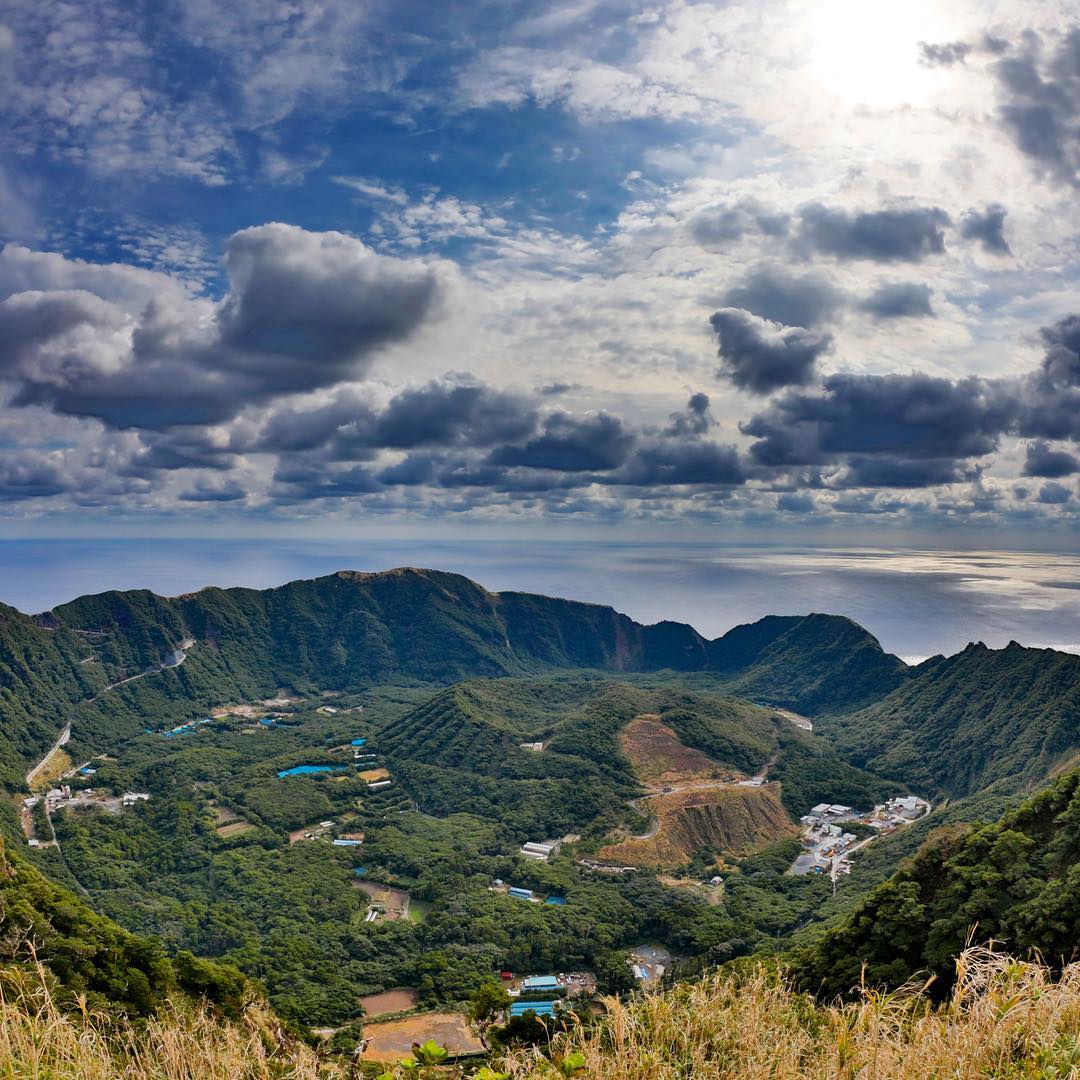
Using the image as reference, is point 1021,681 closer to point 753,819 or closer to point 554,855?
point 753,819

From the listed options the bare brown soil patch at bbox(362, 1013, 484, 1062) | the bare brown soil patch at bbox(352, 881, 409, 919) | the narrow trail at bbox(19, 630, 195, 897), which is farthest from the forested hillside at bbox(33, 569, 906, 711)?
Result: the bare brown soil patch at bbox(362, 1013, 484, 1062)

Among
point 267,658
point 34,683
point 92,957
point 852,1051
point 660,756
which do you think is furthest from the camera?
point 267,658

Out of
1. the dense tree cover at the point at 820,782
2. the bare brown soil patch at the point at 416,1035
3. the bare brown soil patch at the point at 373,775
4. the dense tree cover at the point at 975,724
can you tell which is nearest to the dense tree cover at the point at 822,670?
the dense tree cover at the point at 975,724

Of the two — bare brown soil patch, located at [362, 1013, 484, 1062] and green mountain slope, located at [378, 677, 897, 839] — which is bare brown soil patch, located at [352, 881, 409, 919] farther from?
bare brown soil patch, located at [362, 1013, 484, 1062]

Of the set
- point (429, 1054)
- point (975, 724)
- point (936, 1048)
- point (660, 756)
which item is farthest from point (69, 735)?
point (936, 1048)

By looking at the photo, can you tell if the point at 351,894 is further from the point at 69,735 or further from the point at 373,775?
the point at 69,735

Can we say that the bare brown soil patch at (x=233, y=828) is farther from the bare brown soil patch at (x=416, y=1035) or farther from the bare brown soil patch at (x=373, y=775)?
the bare brown soil patch at (x=416, y=1035)

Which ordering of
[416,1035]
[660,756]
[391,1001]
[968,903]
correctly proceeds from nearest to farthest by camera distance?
1. [968,903]
2. [416,1035]
3. [391,1001]
4. [660,756]
